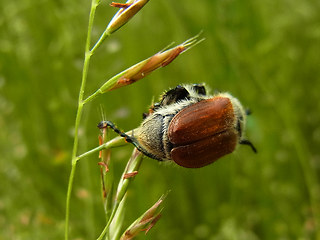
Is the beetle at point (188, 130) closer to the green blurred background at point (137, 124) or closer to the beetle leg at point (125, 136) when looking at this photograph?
the beetle leg at point (125, 136)

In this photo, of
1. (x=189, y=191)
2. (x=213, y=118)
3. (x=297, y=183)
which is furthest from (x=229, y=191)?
(x=213, y=118)

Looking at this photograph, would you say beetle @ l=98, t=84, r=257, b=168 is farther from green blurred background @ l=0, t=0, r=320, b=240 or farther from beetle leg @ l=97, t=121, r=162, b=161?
green blurred background @ l=0, t=0, r=320, b=240

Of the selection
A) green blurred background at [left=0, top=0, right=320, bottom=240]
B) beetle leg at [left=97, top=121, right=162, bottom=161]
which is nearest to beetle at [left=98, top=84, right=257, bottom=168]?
beetle leg at [left=97, top=121, right=162, bottom=161]

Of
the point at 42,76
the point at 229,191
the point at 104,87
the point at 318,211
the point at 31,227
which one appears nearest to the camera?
the point at 104,87

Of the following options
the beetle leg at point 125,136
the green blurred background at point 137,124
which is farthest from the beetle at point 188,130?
the green blurred background at point 137,124

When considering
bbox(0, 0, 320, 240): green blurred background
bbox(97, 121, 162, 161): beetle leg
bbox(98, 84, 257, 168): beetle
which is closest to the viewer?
bbox(97, 121, 162, 161): beetle leg

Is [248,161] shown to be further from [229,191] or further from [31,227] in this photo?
[31,227]
